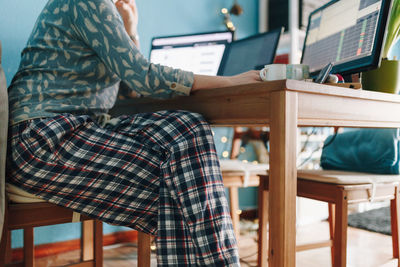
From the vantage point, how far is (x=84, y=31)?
2.79 ft

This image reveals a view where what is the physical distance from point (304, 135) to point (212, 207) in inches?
65.0

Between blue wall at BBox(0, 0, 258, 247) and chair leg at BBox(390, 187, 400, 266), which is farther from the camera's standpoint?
blue wall at BBox(0, 0, 258, 247)

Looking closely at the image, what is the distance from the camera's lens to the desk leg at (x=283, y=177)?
2.18ft

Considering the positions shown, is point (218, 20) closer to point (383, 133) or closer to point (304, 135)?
point (304, 135)

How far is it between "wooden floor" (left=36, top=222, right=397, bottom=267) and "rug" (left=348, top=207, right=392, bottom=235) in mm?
88

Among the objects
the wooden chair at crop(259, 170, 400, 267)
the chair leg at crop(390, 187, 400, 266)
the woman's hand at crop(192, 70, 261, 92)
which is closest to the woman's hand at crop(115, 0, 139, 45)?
the woman's hand at crop(192, 70, 261, 92)

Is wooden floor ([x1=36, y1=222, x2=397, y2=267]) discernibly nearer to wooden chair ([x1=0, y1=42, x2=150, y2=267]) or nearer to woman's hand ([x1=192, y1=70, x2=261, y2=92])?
wooden chair ([x1=0, y1=42, x2=150, y2=267])

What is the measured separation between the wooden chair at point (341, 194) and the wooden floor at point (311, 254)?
1.05 ft

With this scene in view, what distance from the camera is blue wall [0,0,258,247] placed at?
1531mm

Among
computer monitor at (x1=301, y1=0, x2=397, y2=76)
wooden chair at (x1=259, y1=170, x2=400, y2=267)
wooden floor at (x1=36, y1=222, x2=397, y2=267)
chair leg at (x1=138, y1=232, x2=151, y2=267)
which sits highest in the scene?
computer monitor at (x1=301, y1=0, x2=397, y2=76)

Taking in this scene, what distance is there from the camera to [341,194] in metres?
1.10

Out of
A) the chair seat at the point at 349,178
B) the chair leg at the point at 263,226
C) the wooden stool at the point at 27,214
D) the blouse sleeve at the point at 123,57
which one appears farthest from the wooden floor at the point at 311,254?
the blouse sleeve at the point at 123,57

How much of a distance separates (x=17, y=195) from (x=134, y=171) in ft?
0.96

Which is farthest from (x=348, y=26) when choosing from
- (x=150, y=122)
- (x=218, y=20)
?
(x=218, y=20)
